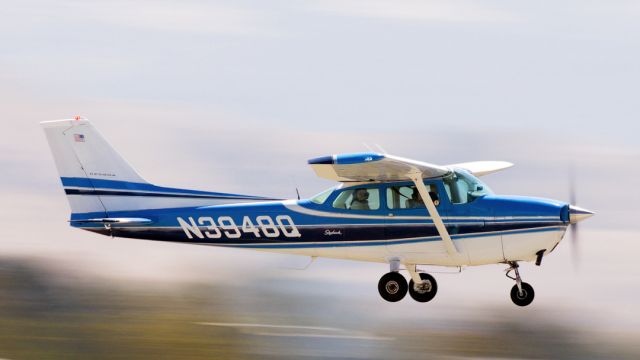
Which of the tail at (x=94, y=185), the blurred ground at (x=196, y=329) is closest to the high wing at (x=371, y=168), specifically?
the tail at (x=94, y=185)

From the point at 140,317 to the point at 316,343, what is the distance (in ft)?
35.5

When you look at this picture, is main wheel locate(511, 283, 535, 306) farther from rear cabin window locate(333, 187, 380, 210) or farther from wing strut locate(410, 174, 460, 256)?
rear cabin window locate(333, 187, 380, 210)

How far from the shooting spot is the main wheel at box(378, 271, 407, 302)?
74.1 ft

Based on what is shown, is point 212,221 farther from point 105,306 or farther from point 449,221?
point 105,306

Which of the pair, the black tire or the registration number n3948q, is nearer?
the black tire

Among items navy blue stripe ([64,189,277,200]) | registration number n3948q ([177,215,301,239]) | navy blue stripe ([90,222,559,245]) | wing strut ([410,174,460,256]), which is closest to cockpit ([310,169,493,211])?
wing strut ([410,174,460,256])

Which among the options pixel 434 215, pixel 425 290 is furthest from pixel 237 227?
pixel 434 215

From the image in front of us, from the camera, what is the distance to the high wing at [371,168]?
19.8 meters

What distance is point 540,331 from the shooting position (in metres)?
93.2

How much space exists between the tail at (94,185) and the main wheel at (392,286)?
128 inches

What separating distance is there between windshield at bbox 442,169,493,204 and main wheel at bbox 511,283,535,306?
5.80 ft

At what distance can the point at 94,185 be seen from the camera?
2373cm

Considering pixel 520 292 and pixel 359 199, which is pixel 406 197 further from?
pixel 520 292

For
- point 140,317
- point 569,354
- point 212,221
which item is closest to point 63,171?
point 212,221
